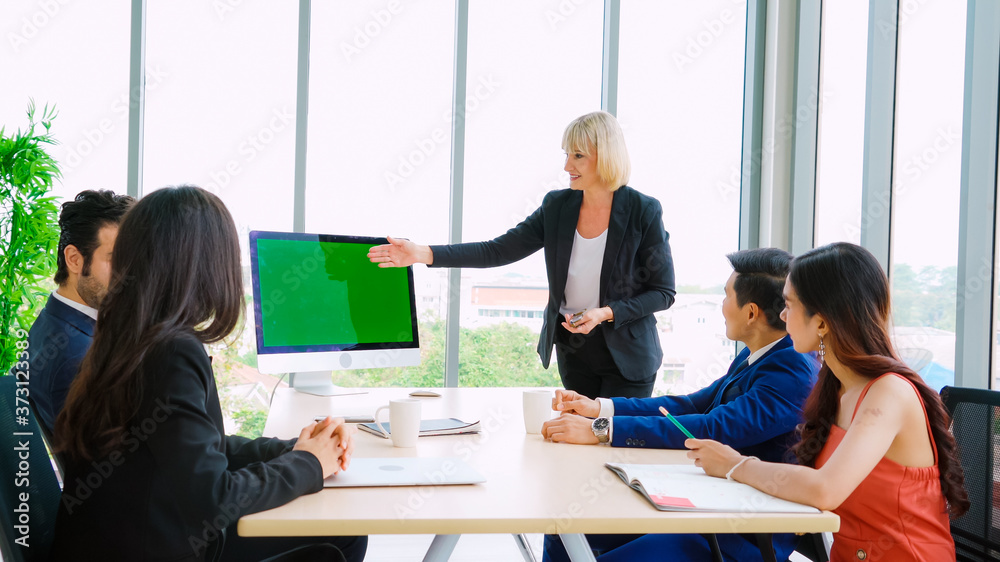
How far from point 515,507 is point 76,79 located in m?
3.65

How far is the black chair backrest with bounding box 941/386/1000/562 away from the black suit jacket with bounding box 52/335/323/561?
4.25 feet

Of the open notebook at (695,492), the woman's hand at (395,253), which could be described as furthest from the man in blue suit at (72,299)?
the open notebook at (695,492)

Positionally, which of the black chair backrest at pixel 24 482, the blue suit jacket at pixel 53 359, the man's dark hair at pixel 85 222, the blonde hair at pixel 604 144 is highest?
the blonde hair at pixel 604 144

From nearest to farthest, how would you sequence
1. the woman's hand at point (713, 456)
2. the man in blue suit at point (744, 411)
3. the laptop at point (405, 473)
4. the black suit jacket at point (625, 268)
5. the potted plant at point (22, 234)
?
the laptop at point (405, 473), the woman's hand at point (713, 456), the man in blue suit at point (744, 411), the black suit jacket at point (625, 268), the potted plant at point (22, 234)

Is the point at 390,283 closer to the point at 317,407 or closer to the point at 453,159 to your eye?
the point at 317,407

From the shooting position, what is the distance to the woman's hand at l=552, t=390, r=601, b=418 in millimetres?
1811

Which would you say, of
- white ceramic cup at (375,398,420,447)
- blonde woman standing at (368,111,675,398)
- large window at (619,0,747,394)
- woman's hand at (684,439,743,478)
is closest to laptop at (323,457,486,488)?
white ceramic cup at (375,398,420,447)

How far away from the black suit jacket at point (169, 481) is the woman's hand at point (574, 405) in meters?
0.80

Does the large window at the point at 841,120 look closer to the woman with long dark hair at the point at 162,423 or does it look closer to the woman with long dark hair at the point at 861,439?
the woman with long dark hair at the point at 861,439

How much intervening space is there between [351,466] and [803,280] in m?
1.02

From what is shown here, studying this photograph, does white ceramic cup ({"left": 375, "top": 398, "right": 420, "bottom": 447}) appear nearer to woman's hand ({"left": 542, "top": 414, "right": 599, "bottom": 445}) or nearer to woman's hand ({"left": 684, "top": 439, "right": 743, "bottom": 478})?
woman's hand ({"left": 542, "top": 414, "right": 599, "bottom": 445})

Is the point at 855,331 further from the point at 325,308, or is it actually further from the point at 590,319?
the point at 325,308

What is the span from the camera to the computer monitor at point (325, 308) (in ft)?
6.83

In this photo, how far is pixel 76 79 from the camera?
363 cm
